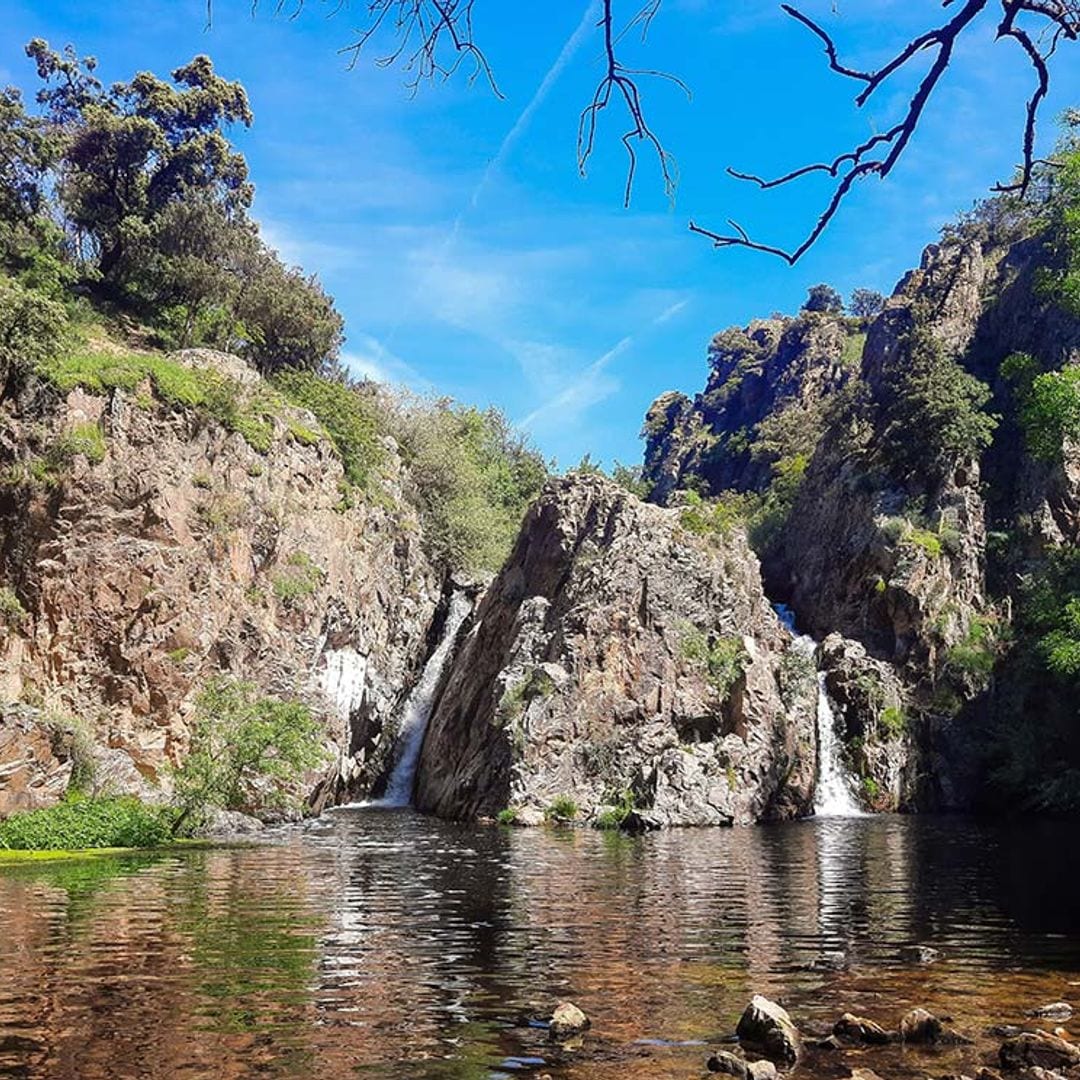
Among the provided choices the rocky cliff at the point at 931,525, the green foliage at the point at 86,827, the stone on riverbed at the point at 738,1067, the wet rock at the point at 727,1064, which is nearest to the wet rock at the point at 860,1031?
the stone on riverbed at the point at 738,1067

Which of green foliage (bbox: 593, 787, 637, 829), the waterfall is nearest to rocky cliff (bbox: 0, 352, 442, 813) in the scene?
the waterfall

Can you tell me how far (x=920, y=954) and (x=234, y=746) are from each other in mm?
27685

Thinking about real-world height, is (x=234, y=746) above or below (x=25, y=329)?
below

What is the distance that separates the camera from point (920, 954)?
1423 centimetres

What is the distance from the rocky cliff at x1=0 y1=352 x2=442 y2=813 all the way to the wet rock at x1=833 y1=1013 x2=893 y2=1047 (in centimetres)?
3163

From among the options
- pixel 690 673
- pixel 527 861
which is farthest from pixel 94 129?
pixel 527 861

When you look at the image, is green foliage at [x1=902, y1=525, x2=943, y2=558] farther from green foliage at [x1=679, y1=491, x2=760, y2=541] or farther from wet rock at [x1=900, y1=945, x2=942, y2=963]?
wet rock at [x1=900, y1=945, x2=942, y2=963]

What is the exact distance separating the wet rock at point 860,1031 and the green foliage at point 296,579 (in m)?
45.9

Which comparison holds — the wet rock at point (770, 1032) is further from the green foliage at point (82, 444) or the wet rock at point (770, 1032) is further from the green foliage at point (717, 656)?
the green foliage at point (82, 444)

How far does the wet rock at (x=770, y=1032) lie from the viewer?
9.07 metres

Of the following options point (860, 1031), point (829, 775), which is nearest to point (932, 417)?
point (829, 775)

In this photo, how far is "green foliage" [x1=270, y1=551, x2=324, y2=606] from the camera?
5312 centimetres

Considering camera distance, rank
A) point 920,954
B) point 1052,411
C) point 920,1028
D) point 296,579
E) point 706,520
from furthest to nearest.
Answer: point 706,520, point 296,579, point 1052,411, point 920,954, point 920,1028

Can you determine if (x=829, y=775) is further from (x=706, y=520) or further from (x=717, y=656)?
(x=706, y=520)
